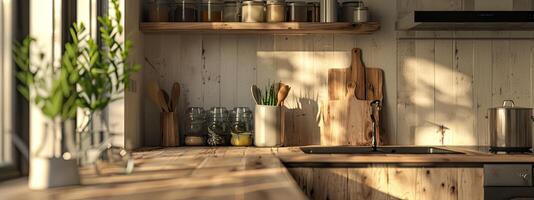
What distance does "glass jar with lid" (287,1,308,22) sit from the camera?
396 centimetres

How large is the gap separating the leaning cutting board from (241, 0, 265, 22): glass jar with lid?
51 cm

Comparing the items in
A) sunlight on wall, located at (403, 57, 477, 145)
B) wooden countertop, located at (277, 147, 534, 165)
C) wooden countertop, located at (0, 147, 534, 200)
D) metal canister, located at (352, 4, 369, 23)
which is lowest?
wooden countertop, located at (277, 147, 534, 165)

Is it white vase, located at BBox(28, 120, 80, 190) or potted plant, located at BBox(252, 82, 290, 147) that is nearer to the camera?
white vase, located at BBox(28, 120, 80, 190)

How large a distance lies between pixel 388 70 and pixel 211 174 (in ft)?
6.18

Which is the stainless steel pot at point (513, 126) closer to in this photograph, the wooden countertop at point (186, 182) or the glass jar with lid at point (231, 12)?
the wooden countertop at point (186, 182)

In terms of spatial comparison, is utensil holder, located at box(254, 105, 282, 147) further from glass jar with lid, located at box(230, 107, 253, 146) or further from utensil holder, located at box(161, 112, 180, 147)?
utensil holder, located at box(161, 112, 180, 147)

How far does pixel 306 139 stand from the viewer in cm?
415

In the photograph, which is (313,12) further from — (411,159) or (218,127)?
(411,159)

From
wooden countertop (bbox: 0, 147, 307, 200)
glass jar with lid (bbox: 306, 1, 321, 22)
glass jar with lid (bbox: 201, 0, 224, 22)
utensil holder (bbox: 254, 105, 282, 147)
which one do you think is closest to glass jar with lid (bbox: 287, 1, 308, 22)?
glass jar with lid (bbox: 306, 1, 321, 22)

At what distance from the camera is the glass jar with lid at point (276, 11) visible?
3.92 meters

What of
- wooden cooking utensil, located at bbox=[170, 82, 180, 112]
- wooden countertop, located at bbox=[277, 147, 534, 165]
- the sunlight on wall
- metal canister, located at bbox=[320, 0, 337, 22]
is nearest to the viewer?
wooden countertop, located at bbox=[277, 147, 534, 165]

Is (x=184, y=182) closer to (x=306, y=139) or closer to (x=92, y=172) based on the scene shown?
(x=92, y=172)

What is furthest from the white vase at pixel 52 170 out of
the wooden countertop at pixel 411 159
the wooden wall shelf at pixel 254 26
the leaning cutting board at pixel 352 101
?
the leaning cutting board at pixel 352 101

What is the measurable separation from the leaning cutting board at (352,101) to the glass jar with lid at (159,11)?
92cm
